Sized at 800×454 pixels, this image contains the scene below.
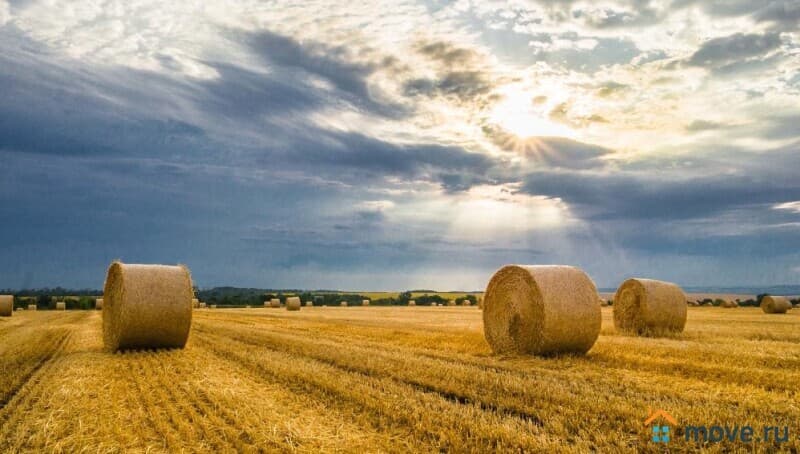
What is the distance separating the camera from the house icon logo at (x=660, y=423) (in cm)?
479

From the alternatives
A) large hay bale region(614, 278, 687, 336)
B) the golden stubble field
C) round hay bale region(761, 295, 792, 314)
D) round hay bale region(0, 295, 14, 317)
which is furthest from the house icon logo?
round hay bale region(0, 295, 14, 317)

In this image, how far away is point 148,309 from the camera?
11.5 m

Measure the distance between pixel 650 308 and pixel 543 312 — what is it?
19.5 feet

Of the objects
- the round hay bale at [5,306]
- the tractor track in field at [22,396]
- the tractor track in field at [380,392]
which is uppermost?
the round hay bale at [5,306]

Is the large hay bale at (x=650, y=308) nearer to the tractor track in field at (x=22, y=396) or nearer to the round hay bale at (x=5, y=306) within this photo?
the tractor track in field at (x=22, y=396)

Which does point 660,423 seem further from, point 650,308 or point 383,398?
point 650,308

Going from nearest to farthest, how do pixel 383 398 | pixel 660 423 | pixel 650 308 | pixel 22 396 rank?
1. pixel 660 423
2. pixel 383 398
3. pixel 22 396
4. pixel 650 308

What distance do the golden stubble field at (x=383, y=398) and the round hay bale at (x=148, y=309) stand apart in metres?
0.53

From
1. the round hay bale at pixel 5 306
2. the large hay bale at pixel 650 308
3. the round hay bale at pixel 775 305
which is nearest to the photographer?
the large hay bale at pixel 650 308

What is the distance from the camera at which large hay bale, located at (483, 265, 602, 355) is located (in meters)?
10.1

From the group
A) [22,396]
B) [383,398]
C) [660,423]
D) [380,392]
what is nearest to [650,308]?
[660,423]

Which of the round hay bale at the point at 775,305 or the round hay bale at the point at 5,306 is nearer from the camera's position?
the round hay bale at the point at 775,305

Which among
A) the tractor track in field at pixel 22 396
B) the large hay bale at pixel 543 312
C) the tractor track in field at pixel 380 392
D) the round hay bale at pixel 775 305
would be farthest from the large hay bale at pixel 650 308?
the round hay bale at pixel 775 305

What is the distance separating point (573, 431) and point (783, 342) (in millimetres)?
10051
